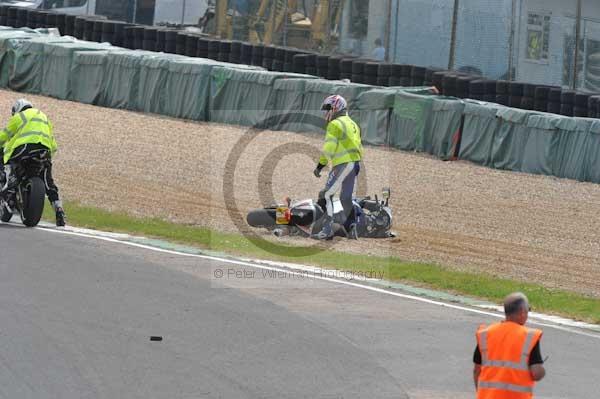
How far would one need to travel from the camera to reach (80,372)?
33.5ft

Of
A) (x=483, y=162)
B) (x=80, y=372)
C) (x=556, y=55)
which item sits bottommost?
(x=80, y=372)

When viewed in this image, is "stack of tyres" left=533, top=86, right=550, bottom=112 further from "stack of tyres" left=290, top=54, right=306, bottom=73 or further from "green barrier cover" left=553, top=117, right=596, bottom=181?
"stack of tyres" left=290, top=54, right=306, bottom=73

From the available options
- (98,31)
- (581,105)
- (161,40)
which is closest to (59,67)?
(161,40)

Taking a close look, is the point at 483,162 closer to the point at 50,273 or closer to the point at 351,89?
the point at 351,89

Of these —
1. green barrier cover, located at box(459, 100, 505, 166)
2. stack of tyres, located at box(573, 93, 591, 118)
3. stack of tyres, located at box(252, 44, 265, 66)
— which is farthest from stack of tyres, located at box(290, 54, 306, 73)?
stack of tyres, located at box(573, 93, 591, 118)

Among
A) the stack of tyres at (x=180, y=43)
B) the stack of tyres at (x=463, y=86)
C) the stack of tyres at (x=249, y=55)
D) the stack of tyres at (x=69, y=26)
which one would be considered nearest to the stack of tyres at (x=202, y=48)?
the stack of tyres at (x=180, y=43)

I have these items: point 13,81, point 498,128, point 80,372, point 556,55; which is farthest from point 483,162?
point 80,372

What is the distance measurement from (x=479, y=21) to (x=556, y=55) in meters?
2.84

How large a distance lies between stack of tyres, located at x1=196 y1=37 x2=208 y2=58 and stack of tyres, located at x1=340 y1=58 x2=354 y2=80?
4576 mm

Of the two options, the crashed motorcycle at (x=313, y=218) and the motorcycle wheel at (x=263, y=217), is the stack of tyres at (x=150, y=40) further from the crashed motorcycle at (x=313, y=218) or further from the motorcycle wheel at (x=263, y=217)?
the motorcycle wheel at (x=263, y=217)

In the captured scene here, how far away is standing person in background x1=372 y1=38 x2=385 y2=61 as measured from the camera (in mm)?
34062

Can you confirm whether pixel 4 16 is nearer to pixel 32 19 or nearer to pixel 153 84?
pixel 32 19

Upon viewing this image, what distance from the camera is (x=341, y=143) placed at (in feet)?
55.7

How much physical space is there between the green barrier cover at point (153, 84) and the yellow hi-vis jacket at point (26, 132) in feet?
43.7
